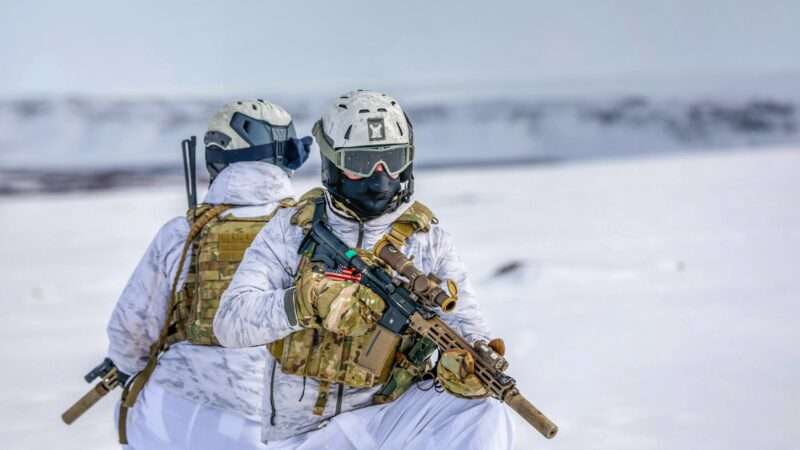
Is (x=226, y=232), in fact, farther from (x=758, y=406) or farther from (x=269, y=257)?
(x=758, y=406)

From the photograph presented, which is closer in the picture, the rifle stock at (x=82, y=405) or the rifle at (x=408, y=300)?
the rifle at (x=408, y=300)

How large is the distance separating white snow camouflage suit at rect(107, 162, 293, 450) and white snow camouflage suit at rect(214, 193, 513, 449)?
50cm

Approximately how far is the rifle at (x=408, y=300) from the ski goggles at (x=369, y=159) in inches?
6.5

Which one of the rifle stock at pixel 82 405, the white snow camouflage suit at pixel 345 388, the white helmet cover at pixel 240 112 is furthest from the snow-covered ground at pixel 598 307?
the white snow camouflage suit at pixel 345 388

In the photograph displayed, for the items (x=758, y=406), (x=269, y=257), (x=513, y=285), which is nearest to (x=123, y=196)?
(x=513, y=285)

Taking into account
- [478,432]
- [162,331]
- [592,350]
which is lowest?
[592,350]

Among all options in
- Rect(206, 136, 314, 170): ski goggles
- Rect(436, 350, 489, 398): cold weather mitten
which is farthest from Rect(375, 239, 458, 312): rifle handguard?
Rect(206, 136, 314, 170): ski goggles

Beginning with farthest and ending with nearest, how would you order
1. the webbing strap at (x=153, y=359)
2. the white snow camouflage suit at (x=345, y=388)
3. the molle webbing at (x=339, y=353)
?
the webbing strap at (x=153, y=359) < the molle webbing at (x=339, y=353) < the white snow camouflage suit at (x=345, y=388)

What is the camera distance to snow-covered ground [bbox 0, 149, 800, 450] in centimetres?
556

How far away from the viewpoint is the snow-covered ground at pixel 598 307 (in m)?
5.56

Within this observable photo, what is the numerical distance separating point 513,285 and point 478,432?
274 inches

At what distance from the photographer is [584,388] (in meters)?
6.20

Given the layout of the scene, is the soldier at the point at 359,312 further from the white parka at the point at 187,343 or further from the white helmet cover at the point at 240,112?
the white helmet cover at the point at 240,112

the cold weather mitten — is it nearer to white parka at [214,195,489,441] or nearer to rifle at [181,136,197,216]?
white parka at [214,195,489,441]
